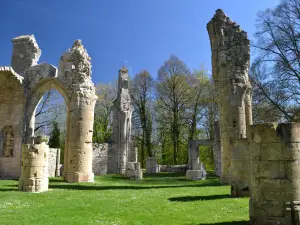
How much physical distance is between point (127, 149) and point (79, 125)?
11.4 metres

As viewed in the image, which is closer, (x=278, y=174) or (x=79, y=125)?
(x=278, y=174)

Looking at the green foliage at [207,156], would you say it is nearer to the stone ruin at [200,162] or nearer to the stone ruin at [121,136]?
the stone ruin at [200,162]

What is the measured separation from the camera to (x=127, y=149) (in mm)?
27391

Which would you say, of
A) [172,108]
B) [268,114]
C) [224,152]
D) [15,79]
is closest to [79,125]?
[15,79]

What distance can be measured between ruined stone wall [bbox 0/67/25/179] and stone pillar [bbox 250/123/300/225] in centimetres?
1531

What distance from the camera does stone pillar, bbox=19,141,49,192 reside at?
11383mm

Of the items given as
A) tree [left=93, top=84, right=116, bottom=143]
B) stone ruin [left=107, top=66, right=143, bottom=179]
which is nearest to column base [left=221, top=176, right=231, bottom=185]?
stone ruin [left=107, top=66, right=143, bottom=179]

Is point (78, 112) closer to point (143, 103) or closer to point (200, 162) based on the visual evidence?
point (200, 162)

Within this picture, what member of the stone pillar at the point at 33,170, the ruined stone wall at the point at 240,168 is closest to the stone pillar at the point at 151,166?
the stone pillar at the point at 33,170

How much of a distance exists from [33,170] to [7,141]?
26.4ft

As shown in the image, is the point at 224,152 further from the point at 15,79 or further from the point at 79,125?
the point at 15,79

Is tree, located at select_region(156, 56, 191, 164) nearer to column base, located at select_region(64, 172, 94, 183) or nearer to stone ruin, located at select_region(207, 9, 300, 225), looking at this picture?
stone ruin, located at select_region(207, 9, 300, 225)

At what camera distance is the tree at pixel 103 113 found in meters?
34.5

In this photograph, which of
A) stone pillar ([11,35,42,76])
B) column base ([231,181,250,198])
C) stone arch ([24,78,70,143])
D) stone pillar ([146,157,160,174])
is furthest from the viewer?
stone pillar ([146,157,160,174])
